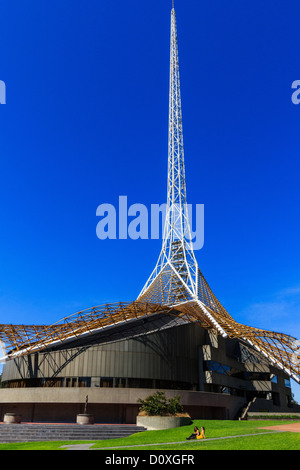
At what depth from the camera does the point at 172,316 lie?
56.7 m

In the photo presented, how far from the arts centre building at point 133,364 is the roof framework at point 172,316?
0.14 meters

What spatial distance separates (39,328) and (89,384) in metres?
10.3

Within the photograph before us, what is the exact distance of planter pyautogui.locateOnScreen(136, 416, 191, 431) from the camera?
114ft

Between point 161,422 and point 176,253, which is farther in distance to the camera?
point 176,253

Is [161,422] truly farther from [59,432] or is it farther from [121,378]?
[121,378]

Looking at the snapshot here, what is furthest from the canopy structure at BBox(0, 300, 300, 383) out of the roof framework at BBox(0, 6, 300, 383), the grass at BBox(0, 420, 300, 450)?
the grass at BBox(0, 420, 300, 450)

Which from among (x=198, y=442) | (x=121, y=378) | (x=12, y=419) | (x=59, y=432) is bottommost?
(x=59, y=432)

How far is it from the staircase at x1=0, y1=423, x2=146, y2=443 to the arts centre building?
8.70 meters

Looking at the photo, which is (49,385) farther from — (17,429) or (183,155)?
(183,155)

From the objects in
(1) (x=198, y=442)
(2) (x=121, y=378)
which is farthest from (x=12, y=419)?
(1) (x=198, y=442)

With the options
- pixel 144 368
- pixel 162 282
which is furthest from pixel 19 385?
pixel 162 282

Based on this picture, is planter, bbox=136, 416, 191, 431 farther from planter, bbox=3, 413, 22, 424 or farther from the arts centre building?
planter, bbox=3, 413, 22, 424

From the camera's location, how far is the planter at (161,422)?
34.8 meters

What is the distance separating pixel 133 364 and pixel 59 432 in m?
15.5
